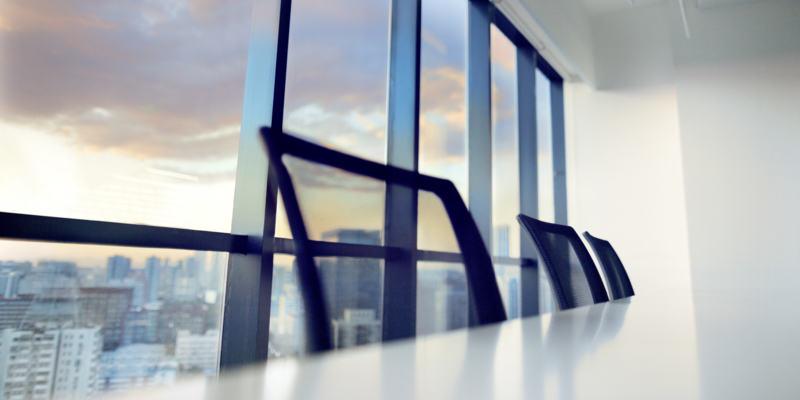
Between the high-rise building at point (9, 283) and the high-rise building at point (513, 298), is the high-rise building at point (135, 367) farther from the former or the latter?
the high-rise building at point (513, 298)

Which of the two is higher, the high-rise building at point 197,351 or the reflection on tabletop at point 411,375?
the reflection on tabletop at point 411,375

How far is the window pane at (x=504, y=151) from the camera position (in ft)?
15.6

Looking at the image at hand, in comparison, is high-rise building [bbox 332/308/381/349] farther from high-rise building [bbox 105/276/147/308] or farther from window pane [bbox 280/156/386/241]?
high-rise building [bbox 105/276/147/308]

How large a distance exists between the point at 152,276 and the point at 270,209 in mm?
611

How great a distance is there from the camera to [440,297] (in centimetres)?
361

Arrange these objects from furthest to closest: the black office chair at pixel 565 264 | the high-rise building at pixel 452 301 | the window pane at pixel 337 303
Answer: the high-rise building at pixel 452 301, the window pane at pixel 337 303, the black office chair at pixel 565 264

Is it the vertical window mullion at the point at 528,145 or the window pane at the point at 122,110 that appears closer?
the window pane at the point at 122,110

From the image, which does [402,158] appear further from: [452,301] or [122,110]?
[122,110]

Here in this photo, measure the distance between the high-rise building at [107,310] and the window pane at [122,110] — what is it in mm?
268

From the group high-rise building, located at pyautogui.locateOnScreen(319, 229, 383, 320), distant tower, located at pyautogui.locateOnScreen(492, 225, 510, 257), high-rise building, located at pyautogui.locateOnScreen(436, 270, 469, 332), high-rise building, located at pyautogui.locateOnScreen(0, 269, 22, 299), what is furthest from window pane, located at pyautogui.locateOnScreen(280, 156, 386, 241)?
distant tower, located at pyautogui.locateOnScreen(492, 225, 510, 257)

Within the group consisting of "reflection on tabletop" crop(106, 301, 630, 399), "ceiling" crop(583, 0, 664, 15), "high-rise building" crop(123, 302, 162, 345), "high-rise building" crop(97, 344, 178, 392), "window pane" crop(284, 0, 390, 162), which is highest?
"ceiling" crop(583, 0, 664, 15)

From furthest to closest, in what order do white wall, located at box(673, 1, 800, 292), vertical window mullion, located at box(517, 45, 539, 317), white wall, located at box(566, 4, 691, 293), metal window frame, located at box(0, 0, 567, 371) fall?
white wall, located at box(566, 4, 691, 293) → vertical window mullion, located at box(517, 45, 539, 317) → white wall, located at box(673, 1, 800, 292) → metal window frame, located at box(0, 0, 567, 371)

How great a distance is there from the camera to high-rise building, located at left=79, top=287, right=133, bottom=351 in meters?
1.71

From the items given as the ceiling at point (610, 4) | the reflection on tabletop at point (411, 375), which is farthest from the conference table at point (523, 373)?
the ceiling at point (610, 4)
